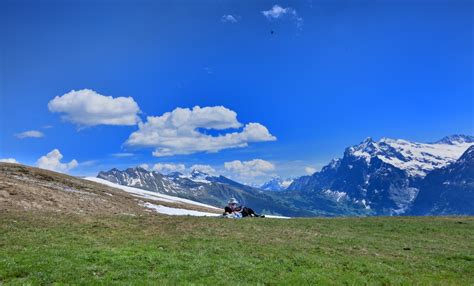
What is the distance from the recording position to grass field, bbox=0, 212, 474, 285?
22.6m

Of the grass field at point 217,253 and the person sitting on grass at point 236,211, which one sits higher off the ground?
the person sitting on grass at point 236,211

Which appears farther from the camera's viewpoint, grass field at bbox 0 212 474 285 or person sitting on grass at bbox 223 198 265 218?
person sitting on grass at bbox 223 198 265 218

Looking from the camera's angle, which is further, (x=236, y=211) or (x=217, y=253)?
(x=236, y=211)

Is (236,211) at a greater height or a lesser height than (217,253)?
greater

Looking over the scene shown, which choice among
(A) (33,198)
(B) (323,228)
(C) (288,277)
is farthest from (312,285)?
(A) (33,198)

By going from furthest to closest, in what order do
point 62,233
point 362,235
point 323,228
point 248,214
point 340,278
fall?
1. point 248,214
2. point 323,228
3. point 362,235
4. point 62,233
5. point 340,278

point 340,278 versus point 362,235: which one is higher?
point 362,235

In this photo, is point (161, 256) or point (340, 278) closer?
point (340, 278)

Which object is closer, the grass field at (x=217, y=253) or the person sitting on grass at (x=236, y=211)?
the grass field at (x=217, y=253)

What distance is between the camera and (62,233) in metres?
33.8

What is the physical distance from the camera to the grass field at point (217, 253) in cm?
2262

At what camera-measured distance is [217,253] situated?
29359 millimetres

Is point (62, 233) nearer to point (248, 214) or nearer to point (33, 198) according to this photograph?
point (33, 198)

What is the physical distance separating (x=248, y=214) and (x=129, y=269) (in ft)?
139
